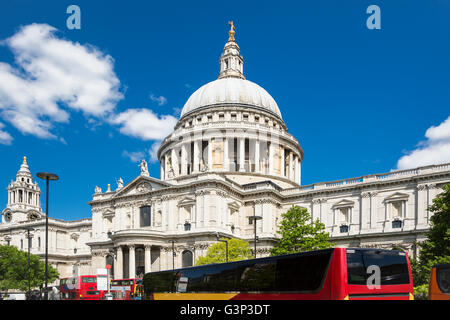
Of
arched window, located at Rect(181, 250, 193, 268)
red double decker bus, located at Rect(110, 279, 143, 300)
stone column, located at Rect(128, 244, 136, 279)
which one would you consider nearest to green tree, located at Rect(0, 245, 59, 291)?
stone column, located at Rect(128, 244, 136, 279)

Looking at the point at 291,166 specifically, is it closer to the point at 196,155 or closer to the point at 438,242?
the point at 196,155

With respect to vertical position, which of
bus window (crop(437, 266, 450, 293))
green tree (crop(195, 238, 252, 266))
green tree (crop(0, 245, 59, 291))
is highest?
bus window (crop(437, 266, 450, 293))

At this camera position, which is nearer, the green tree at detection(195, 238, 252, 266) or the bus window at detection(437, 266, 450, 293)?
the bus window at detection(437, 266, 450, 293)

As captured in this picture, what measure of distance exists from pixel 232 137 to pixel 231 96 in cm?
1200

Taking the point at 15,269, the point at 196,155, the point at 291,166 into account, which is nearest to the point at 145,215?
the point at 196,155

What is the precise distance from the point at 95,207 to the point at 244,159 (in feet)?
93.8

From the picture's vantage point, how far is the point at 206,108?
87188mm

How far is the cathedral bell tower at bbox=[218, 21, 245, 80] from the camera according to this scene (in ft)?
316

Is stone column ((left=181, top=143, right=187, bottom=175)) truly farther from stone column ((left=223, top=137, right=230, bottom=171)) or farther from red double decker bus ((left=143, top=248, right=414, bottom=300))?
red double decker bus ((left=143, top=248, right=414, bottom=300))

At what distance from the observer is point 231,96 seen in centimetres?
A: 8750

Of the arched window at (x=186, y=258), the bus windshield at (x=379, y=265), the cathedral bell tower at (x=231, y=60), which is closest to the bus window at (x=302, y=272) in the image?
the bus windshield at (x=379, y=265)

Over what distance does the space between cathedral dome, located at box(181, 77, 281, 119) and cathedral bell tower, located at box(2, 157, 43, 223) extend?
41794 millimetres

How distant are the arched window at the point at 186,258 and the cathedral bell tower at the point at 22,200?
54.6 meters

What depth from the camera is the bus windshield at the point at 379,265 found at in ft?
49.7
